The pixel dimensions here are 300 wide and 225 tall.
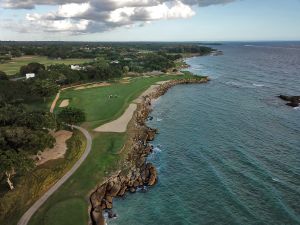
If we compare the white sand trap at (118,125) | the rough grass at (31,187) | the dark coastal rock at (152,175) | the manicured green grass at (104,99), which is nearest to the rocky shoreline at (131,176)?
the dark coastal rock at (152,175)

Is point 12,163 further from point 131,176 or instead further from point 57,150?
point 131,176

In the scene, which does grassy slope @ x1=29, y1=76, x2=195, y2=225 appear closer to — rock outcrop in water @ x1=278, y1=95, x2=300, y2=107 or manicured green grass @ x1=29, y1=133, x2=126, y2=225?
manicured green grass @ x1=29, y1=133, x2=126, y2=225

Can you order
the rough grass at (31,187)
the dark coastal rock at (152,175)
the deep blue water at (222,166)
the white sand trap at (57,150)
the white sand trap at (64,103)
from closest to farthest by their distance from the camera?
the rough grass at (31,187)
the deep blue water at (222,166)
the dark coastal rock at (152,175)
the white sand trap at (57,150)
the white sand trap at (64,103)

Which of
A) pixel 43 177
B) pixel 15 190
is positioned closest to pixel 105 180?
pixel 43 177

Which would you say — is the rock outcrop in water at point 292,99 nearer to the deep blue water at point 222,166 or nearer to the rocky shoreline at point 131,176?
the deep blue water at point 222,166

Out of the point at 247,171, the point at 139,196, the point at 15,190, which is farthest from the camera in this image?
the point at 247,171

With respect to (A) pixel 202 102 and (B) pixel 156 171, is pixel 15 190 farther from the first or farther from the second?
(A) pixel 202 102

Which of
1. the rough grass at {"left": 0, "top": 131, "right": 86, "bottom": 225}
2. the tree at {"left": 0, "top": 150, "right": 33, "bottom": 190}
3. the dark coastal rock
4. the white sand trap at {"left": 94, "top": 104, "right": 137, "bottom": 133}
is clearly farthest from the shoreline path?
the dark coastal rock
